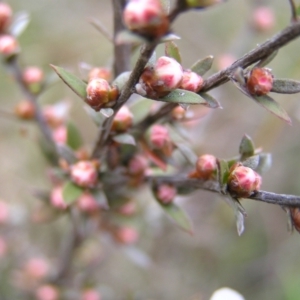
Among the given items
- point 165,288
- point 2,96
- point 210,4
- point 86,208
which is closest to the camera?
point 210,4

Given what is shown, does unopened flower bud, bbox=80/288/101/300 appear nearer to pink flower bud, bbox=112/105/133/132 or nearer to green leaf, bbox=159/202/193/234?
green leaf, bbox=159/202/193/234

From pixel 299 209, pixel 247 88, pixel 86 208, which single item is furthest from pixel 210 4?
pixel 86 208

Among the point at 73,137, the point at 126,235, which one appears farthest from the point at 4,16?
the point at 126,235

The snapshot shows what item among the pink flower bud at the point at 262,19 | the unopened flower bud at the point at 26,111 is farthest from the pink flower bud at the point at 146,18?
the pink flower bud at the point at 262,19

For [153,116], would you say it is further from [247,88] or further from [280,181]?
[280,181]

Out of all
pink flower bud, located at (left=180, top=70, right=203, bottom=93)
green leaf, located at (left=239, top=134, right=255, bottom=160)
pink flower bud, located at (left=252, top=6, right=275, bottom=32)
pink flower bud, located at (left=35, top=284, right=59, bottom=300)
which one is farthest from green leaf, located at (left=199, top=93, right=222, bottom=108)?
pink flower bud, located at (left=252, top=6, right=275, bottom=32)

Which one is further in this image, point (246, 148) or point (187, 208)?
point (187, 208)

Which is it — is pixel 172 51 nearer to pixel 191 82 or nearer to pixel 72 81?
pixel 191 82
